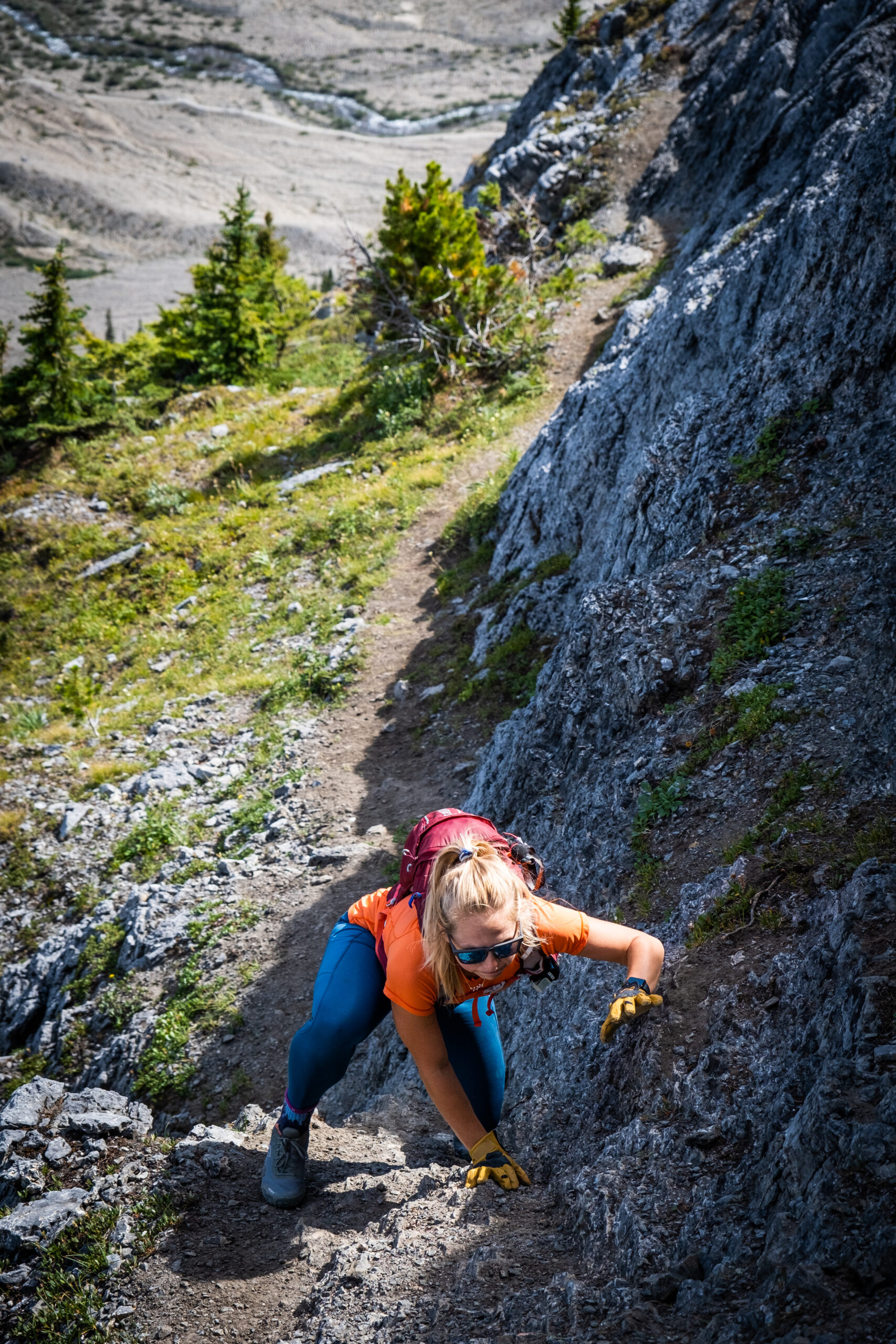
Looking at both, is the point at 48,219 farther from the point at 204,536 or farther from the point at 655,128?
the point at 204,536

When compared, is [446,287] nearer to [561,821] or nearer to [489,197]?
[489,197]

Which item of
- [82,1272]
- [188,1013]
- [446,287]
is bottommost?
[188,1013]

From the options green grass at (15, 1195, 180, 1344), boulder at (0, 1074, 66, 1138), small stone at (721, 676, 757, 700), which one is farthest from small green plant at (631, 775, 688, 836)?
boulder at (0, 1074, 66, 1138)

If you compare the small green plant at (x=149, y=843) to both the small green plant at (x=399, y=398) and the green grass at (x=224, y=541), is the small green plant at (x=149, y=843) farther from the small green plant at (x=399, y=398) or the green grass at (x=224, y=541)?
the small green plant at (x=399, y=398)

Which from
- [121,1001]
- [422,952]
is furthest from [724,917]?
[121,1001]

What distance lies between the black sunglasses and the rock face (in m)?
0.97

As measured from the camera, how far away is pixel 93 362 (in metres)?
25.2

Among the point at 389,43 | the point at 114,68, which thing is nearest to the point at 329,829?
the point at 114,68

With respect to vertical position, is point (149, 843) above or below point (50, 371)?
below

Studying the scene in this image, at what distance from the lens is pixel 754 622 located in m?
5.29

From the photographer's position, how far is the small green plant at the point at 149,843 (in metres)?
9.61

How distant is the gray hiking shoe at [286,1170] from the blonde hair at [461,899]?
5.32 ft

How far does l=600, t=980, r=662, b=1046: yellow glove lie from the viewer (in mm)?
3342

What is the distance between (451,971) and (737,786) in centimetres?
219
